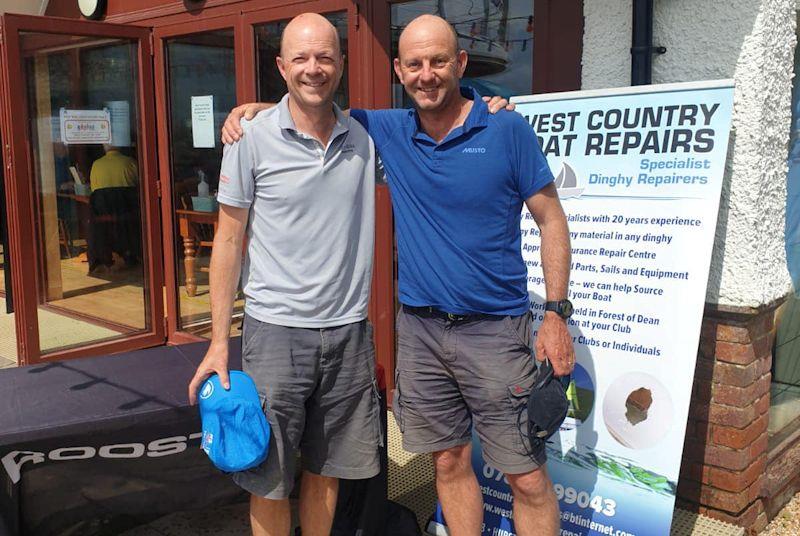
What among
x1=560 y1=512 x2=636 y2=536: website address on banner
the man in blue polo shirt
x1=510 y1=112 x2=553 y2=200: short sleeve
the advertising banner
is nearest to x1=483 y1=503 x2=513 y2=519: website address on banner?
x1=560 y1=512 x2=636 y2=536: website address on banner

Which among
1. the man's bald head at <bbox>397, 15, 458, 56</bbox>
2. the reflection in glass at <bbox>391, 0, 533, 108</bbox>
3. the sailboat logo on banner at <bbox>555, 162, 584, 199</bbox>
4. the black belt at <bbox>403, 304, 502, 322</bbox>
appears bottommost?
the black belt at <bbox>403, 304, 502, 322</bbox>

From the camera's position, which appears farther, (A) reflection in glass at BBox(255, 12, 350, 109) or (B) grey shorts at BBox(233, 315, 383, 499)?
(A) reflection in glass at BBox(255, 12, 350, 109)

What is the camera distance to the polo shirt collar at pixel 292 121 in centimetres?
220

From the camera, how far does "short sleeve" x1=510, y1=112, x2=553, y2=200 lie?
218 cm

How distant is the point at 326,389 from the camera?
7.63ft

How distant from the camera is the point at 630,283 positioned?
2650 mm

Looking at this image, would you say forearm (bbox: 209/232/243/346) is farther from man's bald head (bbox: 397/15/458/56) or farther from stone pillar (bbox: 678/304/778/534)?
stone pillar (bbox: 678/304/778/534)

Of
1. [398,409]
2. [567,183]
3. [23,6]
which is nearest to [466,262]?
[398,409]

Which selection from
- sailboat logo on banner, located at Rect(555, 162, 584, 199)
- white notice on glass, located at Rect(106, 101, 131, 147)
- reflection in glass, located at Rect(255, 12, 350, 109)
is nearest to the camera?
sailboat logo on banner, located at Rect(555, 162, 584, 199)

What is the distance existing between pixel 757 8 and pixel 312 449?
2.16 meters

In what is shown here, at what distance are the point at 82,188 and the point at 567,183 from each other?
146 inches

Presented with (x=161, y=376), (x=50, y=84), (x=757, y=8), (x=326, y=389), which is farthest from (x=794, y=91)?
(x=50, y=84)

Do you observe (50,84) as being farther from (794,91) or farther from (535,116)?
(794,91)

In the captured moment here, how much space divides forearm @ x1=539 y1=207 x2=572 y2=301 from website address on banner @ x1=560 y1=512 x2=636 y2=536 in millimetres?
949
